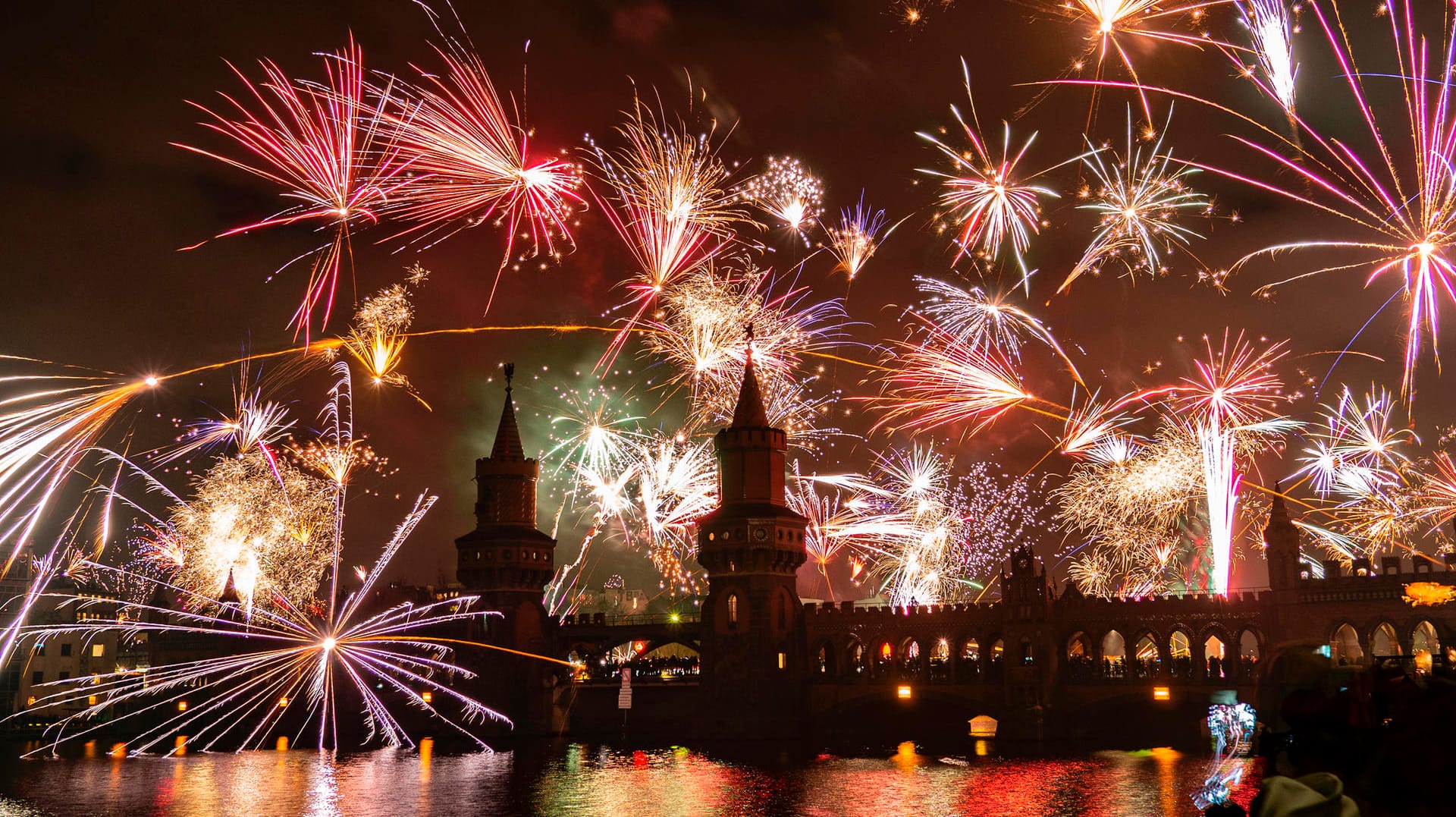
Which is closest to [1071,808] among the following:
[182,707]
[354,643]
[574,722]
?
[574,722]

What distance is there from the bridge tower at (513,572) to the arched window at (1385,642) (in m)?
46.9

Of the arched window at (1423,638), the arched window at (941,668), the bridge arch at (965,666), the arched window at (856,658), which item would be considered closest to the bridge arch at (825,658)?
the arched window at (856,658)

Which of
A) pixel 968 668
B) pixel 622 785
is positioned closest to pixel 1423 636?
pixel 968 668

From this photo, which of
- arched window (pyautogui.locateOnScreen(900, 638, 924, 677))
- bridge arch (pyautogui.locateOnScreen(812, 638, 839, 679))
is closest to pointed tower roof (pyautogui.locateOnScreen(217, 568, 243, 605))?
bridge arch (pyautogui.locateOnScreen(812, 638, 839, 679))

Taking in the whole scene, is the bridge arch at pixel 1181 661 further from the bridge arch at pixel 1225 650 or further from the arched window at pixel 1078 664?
the arched window at pixel 1078 664

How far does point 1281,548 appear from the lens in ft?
195

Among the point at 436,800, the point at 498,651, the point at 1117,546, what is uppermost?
the point at 1117,546

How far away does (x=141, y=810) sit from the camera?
43906 millimetres

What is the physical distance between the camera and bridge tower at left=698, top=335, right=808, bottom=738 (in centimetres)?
6856

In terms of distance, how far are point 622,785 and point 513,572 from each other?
2980cm

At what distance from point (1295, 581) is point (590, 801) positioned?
35496 mm

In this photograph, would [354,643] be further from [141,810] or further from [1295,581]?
[1295,581]

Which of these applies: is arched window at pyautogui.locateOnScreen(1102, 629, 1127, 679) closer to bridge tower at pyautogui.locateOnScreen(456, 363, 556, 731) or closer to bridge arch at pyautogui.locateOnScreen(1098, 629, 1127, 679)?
bridge arch at pyautogui.locateOnScreen(1098, 629, 1127, 679)

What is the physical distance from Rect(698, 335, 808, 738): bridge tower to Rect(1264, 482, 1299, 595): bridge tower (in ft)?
82.8
